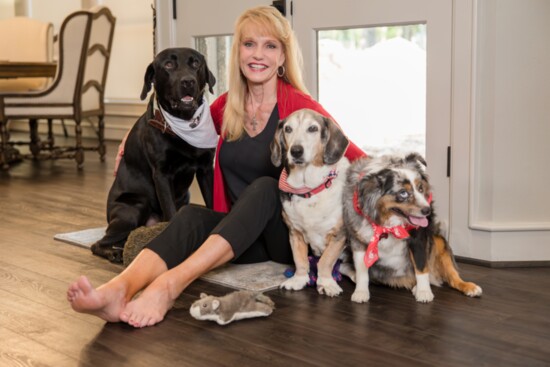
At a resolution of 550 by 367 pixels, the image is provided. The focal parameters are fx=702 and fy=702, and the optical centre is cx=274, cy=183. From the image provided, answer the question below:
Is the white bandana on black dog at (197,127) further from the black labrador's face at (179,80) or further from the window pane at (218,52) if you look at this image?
the window pane at (218,52)

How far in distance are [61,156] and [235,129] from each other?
3.93 metres

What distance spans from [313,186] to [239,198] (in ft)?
0.88

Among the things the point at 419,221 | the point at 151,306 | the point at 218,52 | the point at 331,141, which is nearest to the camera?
the point at 151,306

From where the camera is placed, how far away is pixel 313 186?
2.40 meters

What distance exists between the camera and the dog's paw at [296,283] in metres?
2.50

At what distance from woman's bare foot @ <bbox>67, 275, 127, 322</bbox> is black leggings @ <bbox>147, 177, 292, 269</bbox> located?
0.24 m

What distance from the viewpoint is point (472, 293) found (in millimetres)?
2398

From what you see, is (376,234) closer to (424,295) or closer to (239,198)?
(424,295)

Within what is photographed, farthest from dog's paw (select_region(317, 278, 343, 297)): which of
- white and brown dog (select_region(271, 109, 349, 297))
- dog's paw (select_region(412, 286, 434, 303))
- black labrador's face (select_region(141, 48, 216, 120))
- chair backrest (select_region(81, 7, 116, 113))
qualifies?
chair backrest (select_region(81, 7, 116, 113))

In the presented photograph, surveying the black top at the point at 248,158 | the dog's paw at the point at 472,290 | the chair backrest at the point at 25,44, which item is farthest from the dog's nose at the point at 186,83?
the chair backrest at the point at 25,44

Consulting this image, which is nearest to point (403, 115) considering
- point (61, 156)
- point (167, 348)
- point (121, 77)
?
point (167, 348)

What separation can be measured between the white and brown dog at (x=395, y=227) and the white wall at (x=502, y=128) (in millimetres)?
456

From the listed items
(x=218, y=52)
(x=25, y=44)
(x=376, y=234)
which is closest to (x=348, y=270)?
(x=376, y=234)

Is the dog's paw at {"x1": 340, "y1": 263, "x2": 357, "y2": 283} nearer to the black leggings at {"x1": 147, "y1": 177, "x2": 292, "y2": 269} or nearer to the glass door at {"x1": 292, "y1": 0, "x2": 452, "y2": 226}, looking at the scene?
the black leggings at {"x1": 147, "y1": 177, "x2": 292, "y2": 269}
